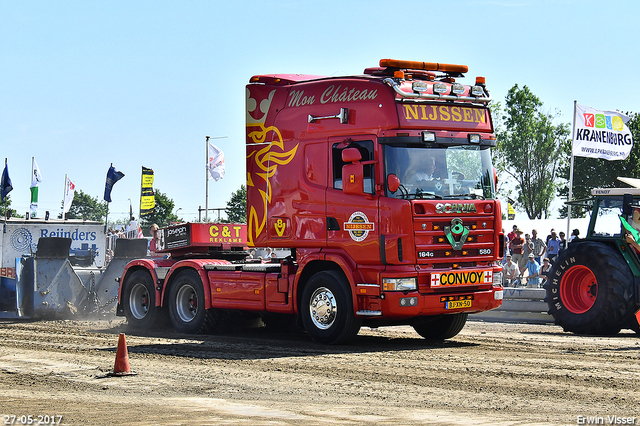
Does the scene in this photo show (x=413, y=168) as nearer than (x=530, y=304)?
Yes

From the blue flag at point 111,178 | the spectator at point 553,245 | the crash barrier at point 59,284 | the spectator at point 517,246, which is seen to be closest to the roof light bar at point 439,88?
the crash barrier at point 59,284

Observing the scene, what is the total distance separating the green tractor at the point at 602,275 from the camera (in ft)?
41.9

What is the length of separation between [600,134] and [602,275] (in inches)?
327

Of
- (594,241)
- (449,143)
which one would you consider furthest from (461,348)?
(594,241)

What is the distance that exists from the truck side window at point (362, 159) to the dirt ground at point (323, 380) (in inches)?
89.2

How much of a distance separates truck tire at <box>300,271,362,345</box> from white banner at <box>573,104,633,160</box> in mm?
10526

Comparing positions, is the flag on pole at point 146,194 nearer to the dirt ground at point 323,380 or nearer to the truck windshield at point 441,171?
the dirt ground at point 323,380

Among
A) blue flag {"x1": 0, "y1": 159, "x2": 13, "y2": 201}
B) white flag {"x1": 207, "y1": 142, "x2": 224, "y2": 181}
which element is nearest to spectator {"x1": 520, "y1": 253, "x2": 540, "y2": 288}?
white flag {"x1": 207, "y1": 142, "x2": 224, "y2": 181}

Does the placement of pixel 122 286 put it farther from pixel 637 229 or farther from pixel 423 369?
pixel 637 229

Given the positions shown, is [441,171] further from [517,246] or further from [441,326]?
[517,246]

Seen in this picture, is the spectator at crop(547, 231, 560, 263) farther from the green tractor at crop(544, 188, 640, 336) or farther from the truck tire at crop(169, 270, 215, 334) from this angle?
the truck tire at crop(169, 270, 215, 334)

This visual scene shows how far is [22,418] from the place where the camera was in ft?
22.4

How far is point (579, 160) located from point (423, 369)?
58596mm

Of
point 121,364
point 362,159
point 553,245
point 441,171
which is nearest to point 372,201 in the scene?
point 362,159
